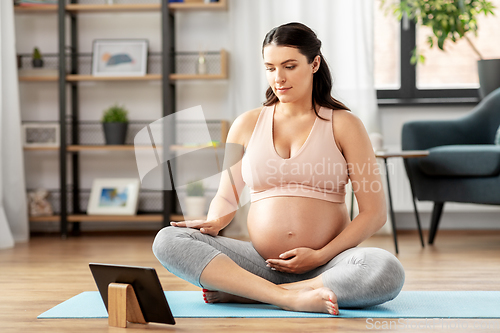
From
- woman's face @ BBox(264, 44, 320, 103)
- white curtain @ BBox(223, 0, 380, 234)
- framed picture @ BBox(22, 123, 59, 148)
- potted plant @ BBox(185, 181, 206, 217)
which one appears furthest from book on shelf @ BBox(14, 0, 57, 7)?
woman's face @ BBox(264, 44, 320, 103)

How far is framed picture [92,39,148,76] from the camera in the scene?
126 inches

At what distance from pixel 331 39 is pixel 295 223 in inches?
82.0

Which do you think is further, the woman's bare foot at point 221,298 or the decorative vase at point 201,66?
the decorative vase at point 201,66

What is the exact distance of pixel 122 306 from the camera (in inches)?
46.4

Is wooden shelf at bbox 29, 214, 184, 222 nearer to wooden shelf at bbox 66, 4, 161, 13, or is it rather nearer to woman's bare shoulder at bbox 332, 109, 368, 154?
wooden shelf at bbox 66, 4, 161, 13

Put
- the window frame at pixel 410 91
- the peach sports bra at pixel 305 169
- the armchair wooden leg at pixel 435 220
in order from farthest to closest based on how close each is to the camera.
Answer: the window frame at pixel 410 91 → the armchair wooden leg at pixel 435 220 → the peach sports bra at pixel 305 169

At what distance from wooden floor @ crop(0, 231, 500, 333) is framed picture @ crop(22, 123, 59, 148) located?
0.58 m

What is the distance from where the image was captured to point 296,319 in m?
1.21

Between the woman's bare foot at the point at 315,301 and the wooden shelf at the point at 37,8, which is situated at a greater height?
the wooden shelf at the point at 37,8

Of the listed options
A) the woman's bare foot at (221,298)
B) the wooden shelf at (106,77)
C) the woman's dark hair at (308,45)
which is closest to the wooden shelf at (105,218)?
the wooden shelf at (106,77)

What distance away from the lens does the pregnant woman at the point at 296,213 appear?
125 centimetres

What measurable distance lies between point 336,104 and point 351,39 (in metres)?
1.85

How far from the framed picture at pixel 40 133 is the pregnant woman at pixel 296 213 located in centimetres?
209

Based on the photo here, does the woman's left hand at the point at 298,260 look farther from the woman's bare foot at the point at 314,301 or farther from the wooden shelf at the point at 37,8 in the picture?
→ the wooden shelf at the point at 37,8
